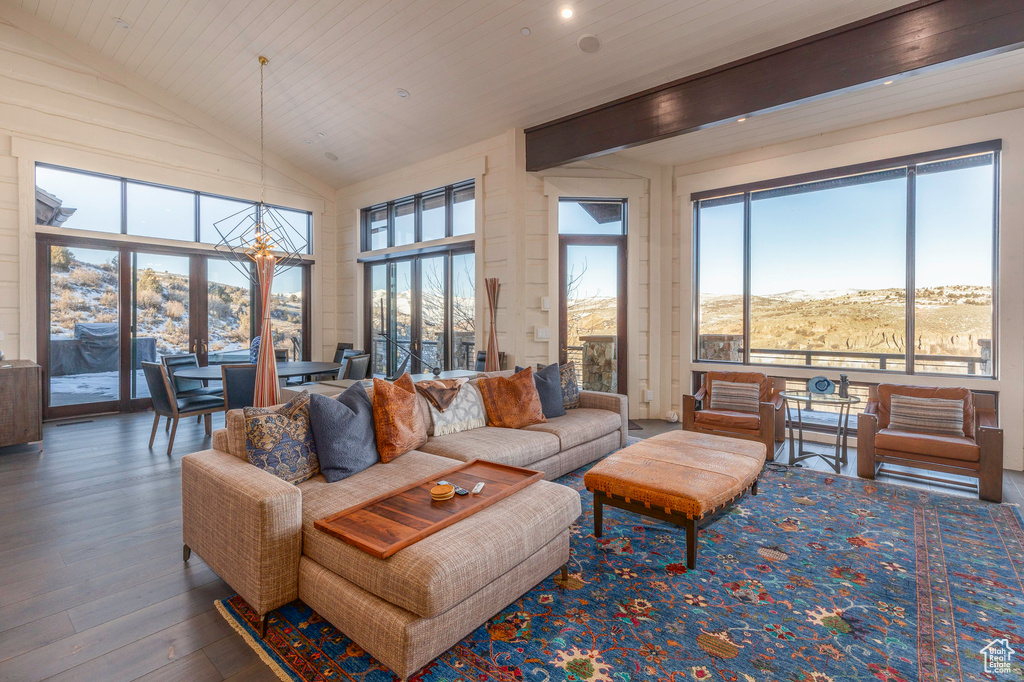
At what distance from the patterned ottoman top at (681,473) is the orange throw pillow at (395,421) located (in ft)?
3.65

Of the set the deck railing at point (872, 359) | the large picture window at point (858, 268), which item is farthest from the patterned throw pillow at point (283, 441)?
the deck railing at point (872, 359)

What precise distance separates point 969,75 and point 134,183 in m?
8.92

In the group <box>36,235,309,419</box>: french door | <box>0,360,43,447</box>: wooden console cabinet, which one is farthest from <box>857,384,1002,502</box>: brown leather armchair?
<box>36,235,309,419</box>: french door

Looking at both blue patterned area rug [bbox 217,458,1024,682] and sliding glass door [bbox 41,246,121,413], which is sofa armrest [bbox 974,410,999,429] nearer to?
blue patterned area rug [bbox 217,458,1024,682]

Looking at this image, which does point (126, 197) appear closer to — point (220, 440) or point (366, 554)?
point (220, 440)

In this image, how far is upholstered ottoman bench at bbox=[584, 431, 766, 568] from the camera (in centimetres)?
238

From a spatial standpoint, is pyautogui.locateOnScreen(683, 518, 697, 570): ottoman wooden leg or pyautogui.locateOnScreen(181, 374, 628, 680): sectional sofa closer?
pyautogui.locateOnScreen(181, 374, 628, 680): sectional sofa

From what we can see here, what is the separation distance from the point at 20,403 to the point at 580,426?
5107 millimetres

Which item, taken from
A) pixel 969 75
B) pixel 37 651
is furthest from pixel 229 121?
pixel 969 75

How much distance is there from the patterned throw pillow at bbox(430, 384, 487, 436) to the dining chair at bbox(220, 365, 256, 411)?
1978 mm

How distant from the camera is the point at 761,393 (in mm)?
4742

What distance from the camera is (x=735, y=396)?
4746 mm

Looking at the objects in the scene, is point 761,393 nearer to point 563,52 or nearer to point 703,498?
point 703,498

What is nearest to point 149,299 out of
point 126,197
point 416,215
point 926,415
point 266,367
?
point 126,197
